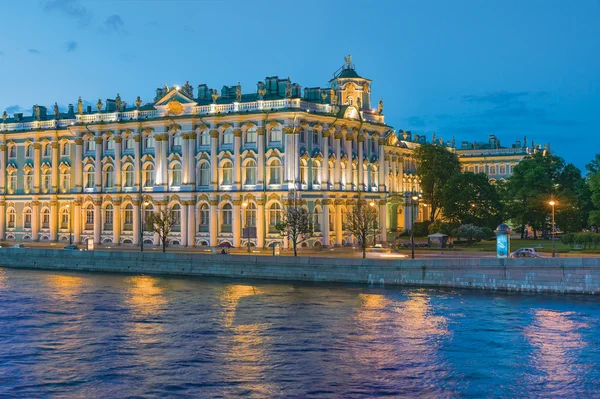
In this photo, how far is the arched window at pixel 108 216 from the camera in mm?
82125

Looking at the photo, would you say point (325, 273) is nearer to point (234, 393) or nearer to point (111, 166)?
point (234, 393)

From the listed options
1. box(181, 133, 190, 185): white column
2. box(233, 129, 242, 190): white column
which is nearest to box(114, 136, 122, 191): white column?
box(181, 133, 190, 185): white column

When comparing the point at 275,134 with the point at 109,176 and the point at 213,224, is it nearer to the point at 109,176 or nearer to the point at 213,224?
the point at 213,224

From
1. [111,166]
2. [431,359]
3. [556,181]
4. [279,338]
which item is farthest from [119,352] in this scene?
[556,181]

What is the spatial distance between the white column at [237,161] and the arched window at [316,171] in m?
6.97

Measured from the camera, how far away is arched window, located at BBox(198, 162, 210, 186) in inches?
2992

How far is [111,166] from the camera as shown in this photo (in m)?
82.5

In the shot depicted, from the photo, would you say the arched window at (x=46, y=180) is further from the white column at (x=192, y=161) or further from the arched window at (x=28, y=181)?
the white column at (x=192, y=161)

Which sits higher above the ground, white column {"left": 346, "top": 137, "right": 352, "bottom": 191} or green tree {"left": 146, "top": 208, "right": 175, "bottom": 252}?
white column {"left": 346, "top": 137, "right": 352, "bottom": 191}

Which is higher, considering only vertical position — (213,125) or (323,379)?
(213,125)

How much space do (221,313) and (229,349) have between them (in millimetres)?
8842

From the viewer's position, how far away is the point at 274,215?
72375 mm

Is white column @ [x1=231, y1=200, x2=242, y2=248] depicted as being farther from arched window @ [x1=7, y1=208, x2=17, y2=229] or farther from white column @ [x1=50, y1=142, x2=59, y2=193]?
arched window @ [x1=7, y1=208, x2=17, y2=229]

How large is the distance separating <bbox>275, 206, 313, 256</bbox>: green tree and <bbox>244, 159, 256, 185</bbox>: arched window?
18.2 ft
